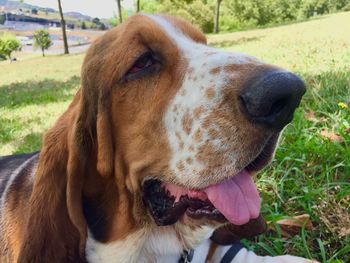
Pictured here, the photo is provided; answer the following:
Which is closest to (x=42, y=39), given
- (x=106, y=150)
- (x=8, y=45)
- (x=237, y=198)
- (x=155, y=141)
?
(x=8, y=45)

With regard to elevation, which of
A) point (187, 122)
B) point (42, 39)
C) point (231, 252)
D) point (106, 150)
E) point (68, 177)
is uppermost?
point (187, 122)

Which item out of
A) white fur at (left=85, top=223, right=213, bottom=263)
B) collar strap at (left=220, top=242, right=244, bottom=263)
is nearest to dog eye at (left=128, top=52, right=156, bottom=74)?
white fur at (left=85, top=223, right=213, bottom=263)

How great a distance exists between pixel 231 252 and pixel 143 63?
133 cm

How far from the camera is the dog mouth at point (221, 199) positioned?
222 centimetres

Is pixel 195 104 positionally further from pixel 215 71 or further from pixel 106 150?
pixel 106 150

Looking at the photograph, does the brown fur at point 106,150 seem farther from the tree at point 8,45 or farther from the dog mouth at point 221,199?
the tree at point 8,45

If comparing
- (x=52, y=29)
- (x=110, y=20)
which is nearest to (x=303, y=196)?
(x=52, y=29)

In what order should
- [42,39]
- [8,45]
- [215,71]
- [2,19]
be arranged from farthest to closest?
[2,19]
[8,45]
[42,39]
[215,71]

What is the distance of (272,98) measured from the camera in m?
1.82

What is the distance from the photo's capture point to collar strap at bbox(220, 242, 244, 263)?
9.75 feet

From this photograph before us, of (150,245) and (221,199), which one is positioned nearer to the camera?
(221,199)

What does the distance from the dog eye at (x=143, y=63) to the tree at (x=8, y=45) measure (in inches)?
1938

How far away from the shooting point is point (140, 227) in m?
2.71

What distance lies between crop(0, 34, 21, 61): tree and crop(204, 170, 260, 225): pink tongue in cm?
4967
